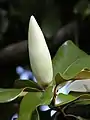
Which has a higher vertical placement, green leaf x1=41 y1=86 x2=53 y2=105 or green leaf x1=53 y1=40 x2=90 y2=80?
green leaf x1=53 y1=40 x2=90 y2=80

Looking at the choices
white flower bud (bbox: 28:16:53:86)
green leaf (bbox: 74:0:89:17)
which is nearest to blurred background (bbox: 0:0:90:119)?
green leaf (bbox: 74:0:89:17)

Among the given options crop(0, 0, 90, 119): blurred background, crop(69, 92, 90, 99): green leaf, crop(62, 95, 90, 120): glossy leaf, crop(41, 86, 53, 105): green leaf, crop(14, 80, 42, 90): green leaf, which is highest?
crop(0, 0, 90, 119): blurred background

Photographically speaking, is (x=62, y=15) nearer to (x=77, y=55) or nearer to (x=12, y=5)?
(x=12, y=5)

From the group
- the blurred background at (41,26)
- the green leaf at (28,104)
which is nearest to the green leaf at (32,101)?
the green leaf at (28,104)

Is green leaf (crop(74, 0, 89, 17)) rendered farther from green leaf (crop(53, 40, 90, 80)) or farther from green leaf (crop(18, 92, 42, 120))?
green leaf (crop(18, 92, 42, 120))

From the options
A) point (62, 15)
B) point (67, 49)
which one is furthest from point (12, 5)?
point (67, 49)

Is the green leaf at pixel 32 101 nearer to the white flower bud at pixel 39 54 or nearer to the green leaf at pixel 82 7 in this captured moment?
the white flower bud at pixel 39 54
